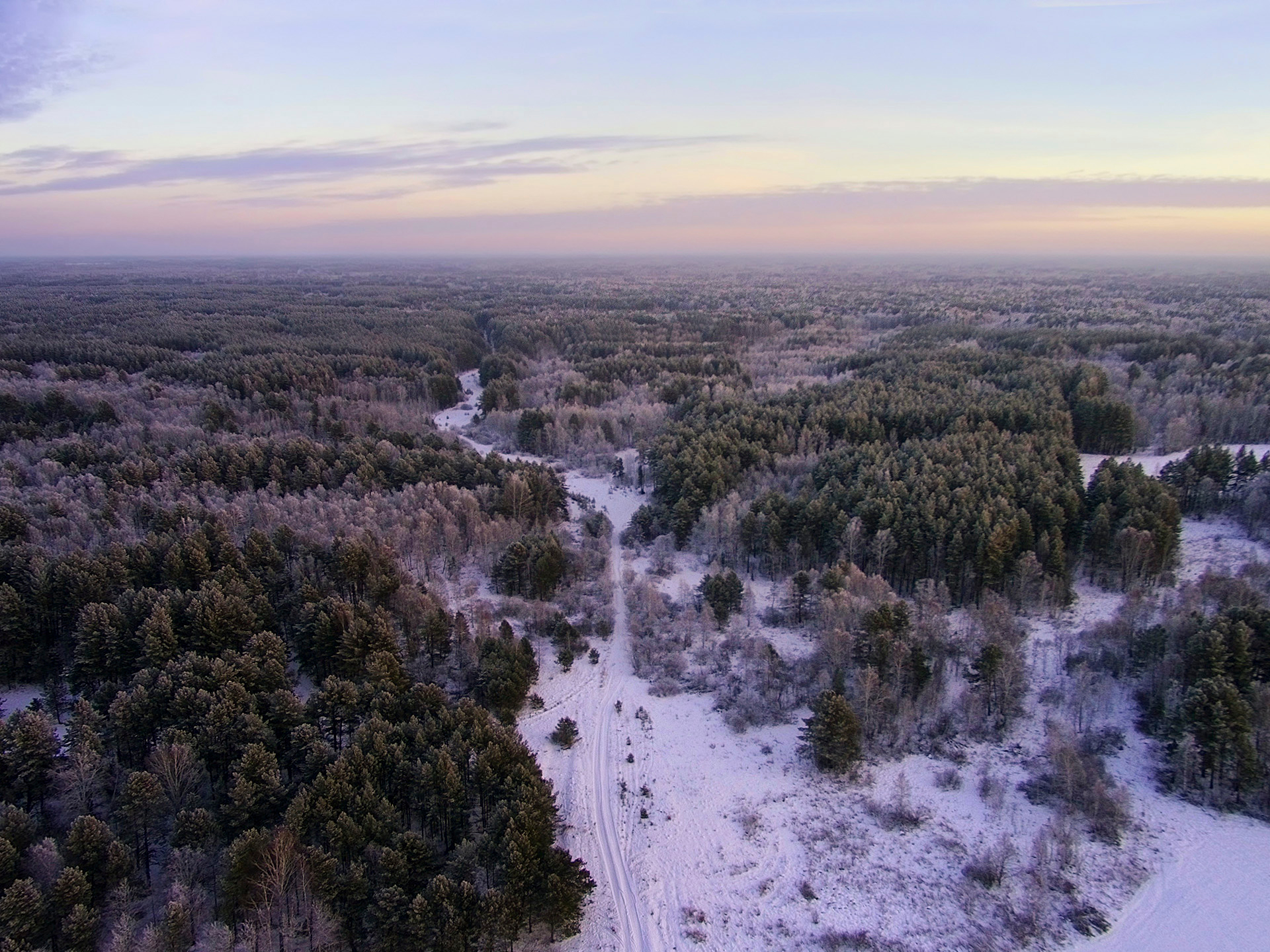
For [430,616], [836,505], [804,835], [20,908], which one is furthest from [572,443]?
[20,908]

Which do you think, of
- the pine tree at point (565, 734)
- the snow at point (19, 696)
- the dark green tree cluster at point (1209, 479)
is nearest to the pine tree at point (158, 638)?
the snow at point (19, 696)

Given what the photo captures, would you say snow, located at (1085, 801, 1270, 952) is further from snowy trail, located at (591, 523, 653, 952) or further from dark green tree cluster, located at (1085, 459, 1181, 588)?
dark green tree cluster, located at (1085, 459, 1181, 588)

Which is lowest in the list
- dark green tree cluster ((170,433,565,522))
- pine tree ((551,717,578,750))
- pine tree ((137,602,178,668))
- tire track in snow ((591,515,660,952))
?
tire track in snow ((591,515,660,952))

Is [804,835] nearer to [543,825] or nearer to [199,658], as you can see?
[543,825]

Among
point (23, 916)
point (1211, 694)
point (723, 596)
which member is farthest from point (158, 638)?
point (1211, 694)

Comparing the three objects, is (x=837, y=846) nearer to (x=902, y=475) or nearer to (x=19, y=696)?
(x=902, y=475)

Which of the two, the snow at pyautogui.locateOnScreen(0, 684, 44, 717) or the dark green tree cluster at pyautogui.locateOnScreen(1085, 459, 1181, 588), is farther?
the dark green tree cluster at pyautogui.locateOnScreen(1085, 459, 1181, 588)

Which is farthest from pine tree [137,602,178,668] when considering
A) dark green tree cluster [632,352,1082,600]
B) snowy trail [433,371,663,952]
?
dark green tree cluster [632,352,1082,600]
